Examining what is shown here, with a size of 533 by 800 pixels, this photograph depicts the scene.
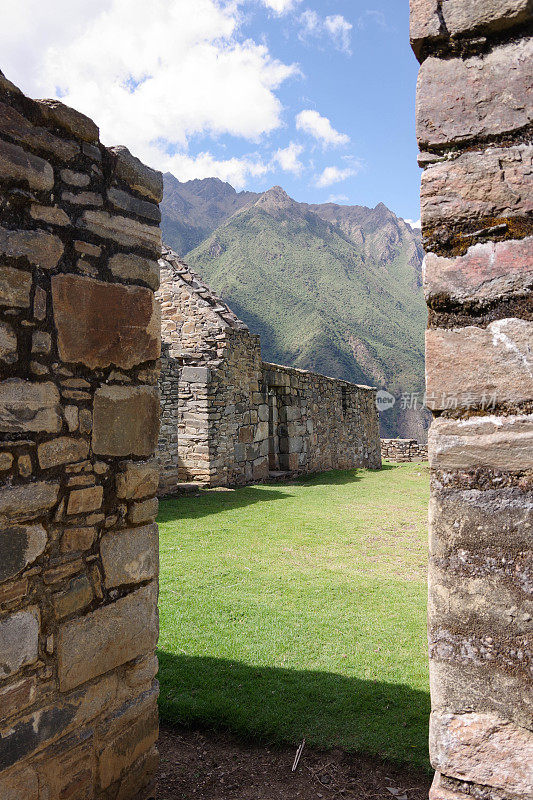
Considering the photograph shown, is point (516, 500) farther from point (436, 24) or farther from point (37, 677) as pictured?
point (37, 677)

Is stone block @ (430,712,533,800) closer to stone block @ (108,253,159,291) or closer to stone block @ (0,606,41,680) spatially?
stone block @ (0,606,41,680)

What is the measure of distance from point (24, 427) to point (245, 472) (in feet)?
33.8

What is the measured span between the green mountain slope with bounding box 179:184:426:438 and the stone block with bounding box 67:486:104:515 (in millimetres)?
36459

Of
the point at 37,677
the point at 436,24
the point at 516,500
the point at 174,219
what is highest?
the point at 174,219

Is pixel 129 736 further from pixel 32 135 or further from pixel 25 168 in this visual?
pixel 32 135

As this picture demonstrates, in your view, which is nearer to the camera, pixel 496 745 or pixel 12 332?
pixel 496 745

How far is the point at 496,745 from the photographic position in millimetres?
1302

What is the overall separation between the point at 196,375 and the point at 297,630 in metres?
7.31

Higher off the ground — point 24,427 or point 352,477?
point 24,427

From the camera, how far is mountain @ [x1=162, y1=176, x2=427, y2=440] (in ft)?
141

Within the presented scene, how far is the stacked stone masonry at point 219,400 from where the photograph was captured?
11312 mm

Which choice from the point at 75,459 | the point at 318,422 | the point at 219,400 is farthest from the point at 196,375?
the point at 75,459

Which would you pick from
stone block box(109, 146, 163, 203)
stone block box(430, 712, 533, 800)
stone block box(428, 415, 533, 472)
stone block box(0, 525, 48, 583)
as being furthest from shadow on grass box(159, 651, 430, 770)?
stone block box(109, 146, 163, 203)

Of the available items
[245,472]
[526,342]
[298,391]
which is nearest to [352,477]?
[298,391]
